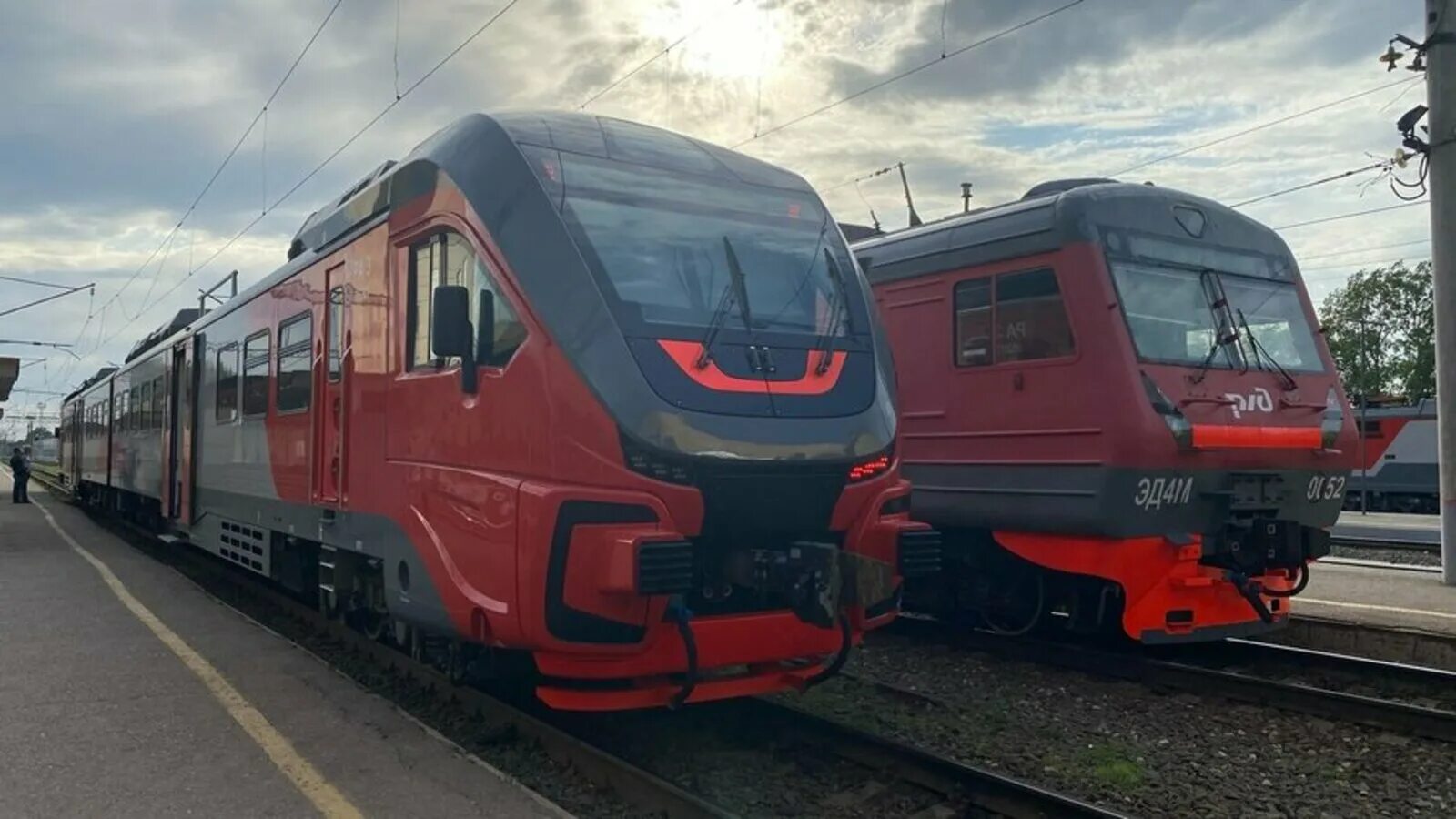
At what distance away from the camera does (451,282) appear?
19.6 feet

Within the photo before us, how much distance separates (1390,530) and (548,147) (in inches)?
741

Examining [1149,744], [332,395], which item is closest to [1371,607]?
[1149,744]

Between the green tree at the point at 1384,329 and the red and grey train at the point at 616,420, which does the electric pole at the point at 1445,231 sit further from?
the green tree at the point at 1384,329

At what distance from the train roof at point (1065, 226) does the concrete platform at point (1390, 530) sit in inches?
398

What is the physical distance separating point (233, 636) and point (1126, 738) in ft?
22.2

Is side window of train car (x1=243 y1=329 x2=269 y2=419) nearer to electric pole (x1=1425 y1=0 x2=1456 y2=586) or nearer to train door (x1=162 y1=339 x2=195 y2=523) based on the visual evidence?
train door (x1=162 y1=339 x2=195 y2=523)

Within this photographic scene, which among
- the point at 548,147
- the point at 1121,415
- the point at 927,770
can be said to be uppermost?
the point at 548,147

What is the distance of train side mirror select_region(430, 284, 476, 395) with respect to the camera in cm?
546

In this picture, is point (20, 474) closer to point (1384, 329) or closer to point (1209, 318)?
point (1209, 318)

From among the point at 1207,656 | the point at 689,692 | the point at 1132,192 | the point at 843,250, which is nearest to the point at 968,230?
the point at 1132,192

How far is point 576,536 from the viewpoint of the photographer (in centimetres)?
489

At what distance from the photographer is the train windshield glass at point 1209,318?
8.10m

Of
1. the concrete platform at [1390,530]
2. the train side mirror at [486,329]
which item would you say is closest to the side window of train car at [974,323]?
the train side mirror at [486,329]

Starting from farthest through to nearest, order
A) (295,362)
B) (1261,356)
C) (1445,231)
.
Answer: (1445,231), (1261,356), (295,362)
